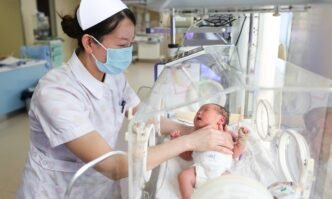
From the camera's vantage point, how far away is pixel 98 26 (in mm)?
1049

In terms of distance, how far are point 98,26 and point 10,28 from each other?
18.5ft

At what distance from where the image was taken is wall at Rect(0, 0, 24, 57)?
5.56 meters

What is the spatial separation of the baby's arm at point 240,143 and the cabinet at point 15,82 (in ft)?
11.2

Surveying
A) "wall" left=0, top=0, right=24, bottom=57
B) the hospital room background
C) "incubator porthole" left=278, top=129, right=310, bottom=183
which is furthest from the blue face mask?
"wall" left=0, top=0, right=24, bottom=57

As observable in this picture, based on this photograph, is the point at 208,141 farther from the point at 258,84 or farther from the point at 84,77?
the point at 84,77

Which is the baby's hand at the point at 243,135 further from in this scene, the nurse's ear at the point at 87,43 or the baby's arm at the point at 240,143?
the nurse's ear at the point at 87,43

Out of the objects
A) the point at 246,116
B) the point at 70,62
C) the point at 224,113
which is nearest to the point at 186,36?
the point at 246,116

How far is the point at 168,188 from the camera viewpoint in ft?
3.40

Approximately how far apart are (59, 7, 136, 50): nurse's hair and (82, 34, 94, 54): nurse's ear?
2 centimetres

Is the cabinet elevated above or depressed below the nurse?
below

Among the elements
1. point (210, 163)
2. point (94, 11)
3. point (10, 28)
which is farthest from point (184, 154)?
point (10, 28)

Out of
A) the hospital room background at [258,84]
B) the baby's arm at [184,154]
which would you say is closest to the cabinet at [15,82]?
the hospital room background at [258,84]

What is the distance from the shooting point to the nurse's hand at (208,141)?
907mm

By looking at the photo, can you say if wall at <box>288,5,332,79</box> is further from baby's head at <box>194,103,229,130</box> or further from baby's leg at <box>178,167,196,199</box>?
baby's leg at <box>178,167,196,199</box>
